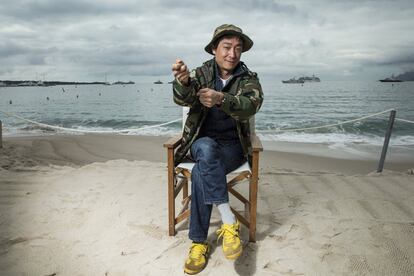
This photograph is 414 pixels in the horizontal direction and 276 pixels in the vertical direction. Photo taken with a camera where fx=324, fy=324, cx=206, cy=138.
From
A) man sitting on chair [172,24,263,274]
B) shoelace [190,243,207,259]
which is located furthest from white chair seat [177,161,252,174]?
shoelace [190,243,207,259]

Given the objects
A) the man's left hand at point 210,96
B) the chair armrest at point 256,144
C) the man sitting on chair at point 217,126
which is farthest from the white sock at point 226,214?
the man's left hand at point 210,96

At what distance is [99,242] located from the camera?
246cm

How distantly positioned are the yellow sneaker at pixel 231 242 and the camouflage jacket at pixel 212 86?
1.88 feet

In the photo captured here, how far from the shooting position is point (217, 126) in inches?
93.7

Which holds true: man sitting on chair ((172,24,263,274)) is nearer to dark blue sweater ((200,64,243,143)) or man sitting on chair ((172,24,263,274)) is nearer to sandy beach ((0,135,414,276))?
dark blue sweater ((200,64,243,143))

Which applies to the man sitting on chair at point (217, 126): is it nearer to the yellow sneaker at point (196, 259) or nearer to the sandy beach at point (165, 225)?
the yellow sneaker at point (196, 259)

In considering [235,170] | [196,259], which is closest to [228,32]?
[235,170]

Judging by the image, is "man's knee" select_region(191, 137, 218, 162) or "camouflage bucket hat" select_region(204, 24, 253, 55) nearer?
"man's knee" select_region(191, 137, 218, 162)

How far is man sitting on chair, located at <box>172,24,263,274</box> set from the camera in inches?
78.5

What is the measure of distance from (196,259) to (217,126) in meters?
0.93

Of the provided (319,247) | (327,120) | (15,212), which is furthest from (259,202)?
(327,120)

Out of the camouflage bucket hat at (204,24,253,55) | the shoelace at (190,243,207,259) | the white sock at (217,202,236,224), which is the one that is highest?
the camouflage bucket hat at (204,24,253,55)

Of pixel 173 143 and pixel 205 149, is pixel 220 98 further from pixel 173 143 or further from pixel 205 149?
pixel 173 143

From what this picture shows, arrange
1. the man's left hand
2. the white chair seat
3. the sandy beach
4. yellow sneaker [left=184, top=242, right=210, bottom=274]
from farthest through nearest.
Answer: the white chair seat, the sandy beach, yellow sneaker [left=184, top=242, right=210, bottom=274], the man's left hand
